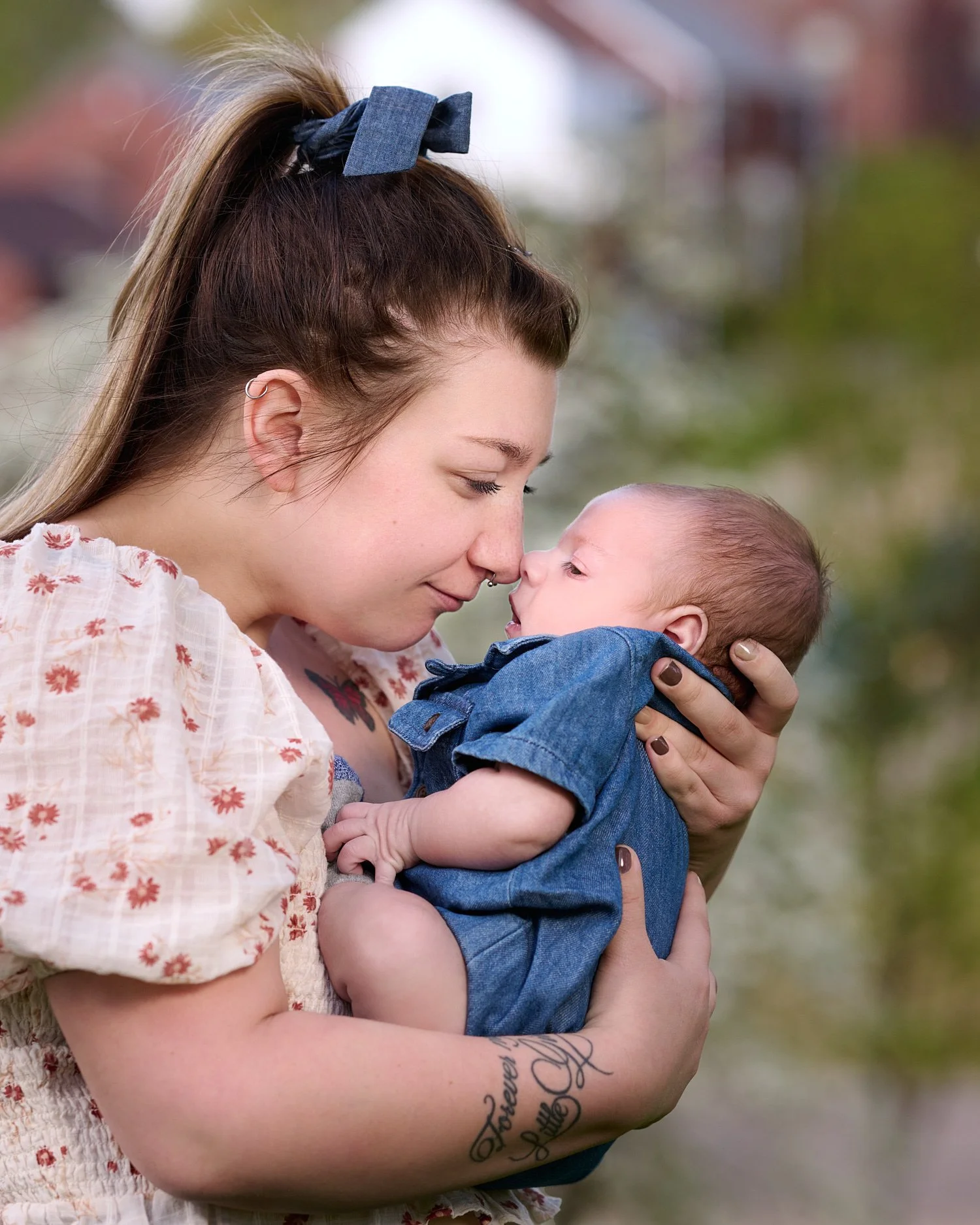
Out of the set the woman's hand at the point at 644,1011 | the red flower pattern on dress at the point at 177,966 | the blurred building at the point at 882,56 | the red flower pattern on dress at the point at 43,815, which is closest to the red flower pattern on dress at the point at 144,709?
the red flower pattern on dress at the point at 43,815

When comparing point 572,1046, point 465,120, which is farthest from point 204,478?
point 572,1046

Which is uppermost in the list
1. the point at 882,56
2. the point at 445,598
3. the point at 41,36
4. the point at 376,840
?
the point at 882,56

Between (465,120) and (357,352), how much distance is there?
406 millimetres

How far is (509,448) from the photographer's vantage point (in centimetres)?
155

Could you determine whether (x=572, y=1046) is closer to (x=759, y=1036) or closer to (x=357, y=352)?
(x=357, y=352)

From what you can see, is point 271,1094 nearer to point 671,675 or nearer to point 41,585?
point 41,585

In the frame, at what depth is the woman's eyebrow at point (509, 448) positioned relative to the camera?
1.53m

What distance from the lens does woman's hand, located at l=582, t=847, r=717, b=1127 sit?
1.35m

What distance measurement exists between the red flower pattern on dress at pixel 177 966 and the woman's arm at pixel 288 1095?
3cm

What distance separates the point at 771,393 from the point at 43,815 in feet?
26.1

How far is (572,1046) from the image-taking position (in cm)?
131

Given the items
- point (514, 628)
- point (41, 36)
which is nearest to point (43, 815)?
point (514, 628)

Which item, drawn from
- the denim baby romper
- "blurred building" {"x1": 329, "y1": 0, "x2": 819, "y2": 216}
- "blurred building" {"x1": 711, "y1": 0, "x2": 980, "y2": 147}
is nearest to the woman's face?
the denim baby romper

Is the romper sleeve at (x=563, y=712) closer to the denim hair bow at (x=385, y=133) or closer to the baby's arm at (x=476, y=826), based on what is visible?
the baby's arm at (x=476, y=826)
